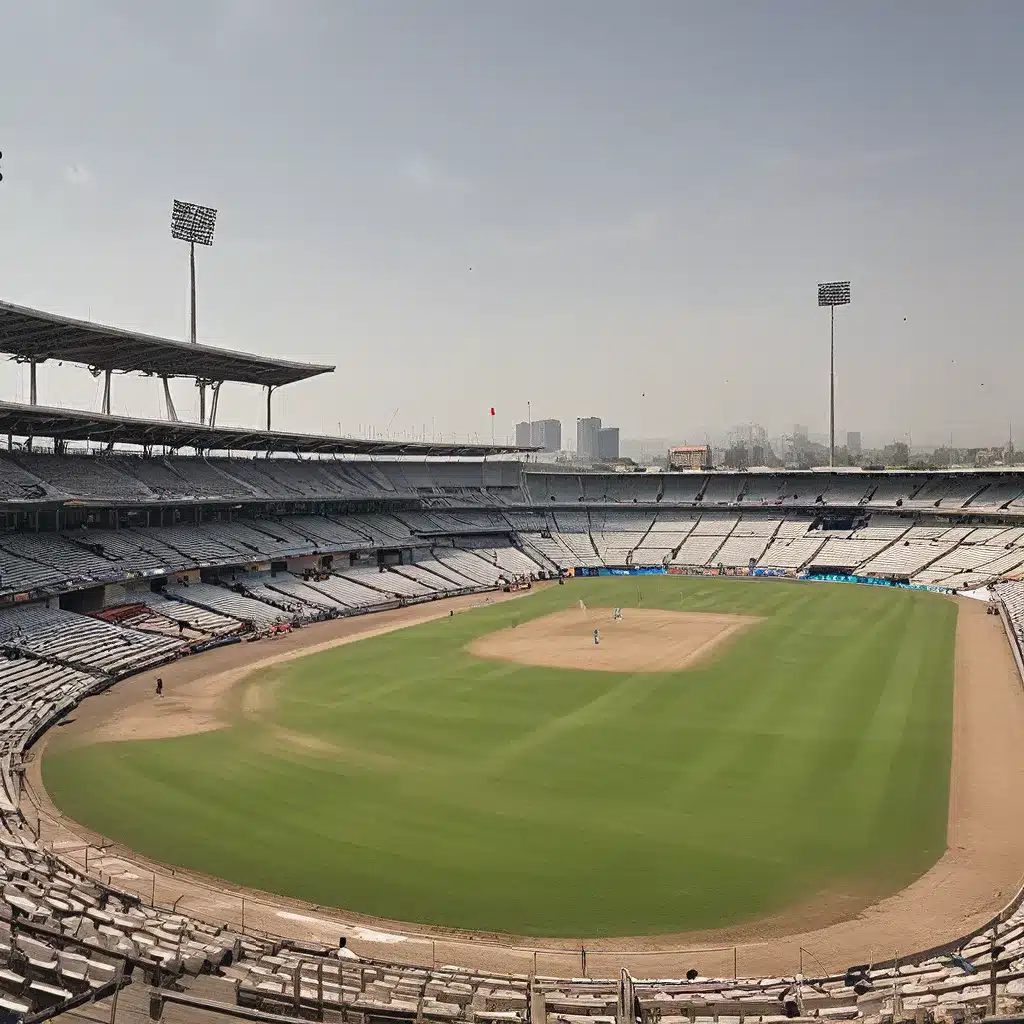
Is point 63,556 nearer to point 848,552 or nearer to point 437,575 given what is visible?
point 437,575

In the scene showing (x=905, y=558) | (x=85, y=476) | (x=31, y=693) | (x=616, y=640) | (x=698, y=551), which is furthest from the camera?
(x=698, y=551)

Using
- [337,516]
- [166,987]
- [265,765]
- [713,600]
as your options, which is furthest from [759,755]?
[337,516]

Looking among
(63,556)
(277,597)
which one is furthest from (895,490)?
(63,556)

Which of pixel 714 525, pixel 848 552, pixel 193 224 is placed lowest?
pixel 848 552

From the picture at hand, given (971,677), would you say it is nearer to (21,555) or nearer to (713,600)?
(713,600)

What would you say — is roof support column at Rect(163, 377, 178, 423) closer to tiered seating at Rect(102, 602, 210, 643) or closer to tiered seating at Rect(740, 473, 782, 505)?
tiered seating at Rect(102, 602, 210, 643)

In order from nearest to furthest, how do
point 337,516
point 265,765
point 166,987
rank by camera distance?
point 166,987 < point 265,765 < point 337,516
